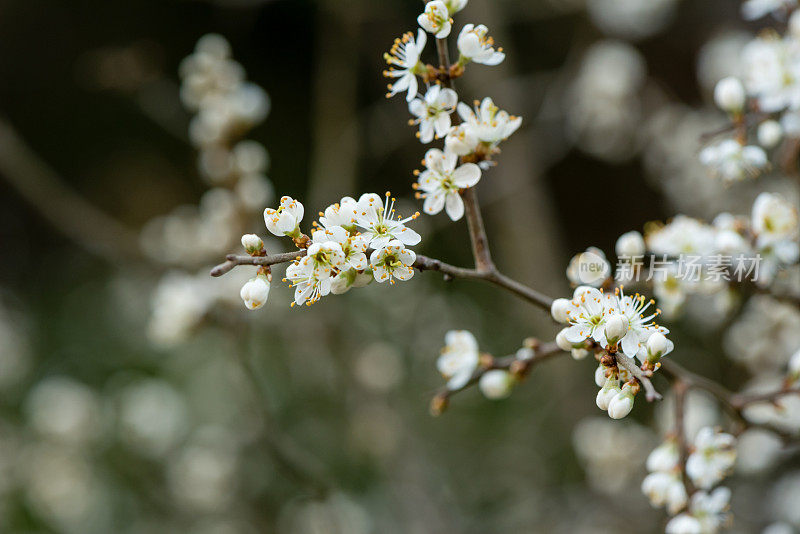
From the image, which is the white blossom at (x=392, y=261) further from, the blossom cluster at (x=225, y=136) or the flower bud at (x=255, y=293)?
the blossom cluster at (x=225, y=136)

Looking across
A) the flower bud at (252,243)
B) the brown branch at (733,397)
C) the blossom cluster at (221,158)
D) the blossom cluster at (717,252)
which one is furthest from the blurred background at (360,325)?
the flower bud at (252,243)

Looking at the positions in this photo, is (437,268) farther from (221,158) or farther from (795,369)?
(221,158)

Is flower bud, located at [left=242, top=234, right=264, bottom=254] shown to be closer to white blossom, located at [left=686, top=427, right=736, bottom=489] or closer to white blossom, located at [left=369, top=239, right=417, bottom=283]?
white blossom, located at [left=369, top=239, right=417, bottom=283]

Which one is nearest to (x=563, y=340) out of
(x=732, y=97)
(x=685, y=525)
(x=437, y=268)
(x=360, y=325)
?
(x=437, y=268)

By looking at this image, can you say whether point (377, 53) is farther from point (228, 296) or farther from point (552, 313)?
point (552, 313)

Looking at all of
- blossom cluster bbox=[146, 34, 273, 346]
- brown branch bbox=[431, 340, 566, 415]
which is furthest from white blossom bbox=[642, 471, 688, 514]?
blossom cluster bbox=[146, 34, 273, 346]

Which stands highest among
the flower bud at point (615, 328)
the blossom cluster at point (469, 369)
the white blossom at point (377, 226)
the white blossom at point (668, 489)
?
the white blossom at point (377, 226)

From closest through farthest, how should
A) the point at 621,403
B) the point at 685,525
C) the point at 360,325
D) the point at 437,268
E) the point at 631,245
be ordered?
the point at 621,403, the point at 437,268, the point at 685,525, the point at 631,245, the point at 360,325
